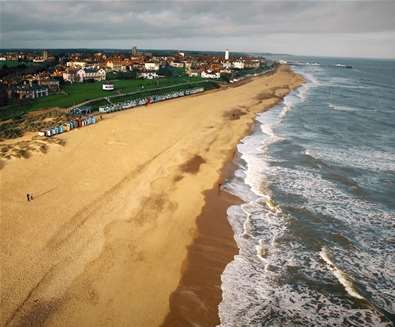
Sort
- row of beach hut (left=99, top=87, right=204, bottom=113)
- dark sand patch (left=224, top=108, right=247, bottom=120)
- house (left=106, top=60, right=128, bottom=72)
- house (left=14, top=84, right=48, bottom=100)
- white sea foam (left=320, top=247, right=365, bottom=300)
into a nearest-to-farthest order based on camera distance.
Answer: white sea foam (left=320, top=247, right=365, bottom=300)
dark sand patch (left=224, top=108, right=247, bottom=120)
row of beach hut (left=99, top=87, right=204, bottom=113)
house (left=14, top=84, right=48, bottom=100)
house (left=106, top=60, right=128, bottom=72)

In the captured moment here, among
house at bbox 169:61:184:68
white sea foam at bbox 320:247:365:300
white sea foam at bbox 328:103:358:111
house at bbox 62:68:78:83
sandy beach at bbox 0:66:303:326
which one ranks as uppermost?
house at bbox 169:61:184:68

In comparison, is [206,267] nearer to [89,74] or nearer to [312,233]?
[312,233]

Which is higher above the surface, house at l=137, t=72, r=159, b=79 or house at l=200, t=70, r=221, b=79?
house at l=200, t=70, r=221, b=79

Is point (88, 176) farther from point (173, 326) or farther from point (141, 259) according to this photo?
point (173, 326)

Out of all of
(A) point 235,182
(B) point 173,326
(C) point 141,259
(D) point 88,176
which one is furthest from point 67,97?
(B) point 173,326

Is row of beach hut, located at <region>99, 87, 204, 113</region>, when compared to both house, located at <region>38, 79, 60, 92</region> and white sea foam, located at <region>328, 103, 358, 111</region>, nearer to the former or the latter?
house, located at <region>38, 79, 60, 92</region>

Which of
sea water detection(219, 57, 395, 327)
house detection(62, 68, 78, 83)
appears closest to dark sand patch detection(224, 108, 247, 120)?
sea water detection(219, 57, 395, 327)

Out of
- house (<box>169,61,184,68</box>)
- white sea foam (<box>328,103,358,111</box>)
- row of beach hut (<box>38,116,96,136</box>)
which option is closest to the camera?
row of beach hut (<box>38,116,96,136</box>)

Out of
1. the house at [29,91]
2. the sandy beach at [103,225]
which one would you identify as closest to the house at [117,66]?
the house at [29,91]
